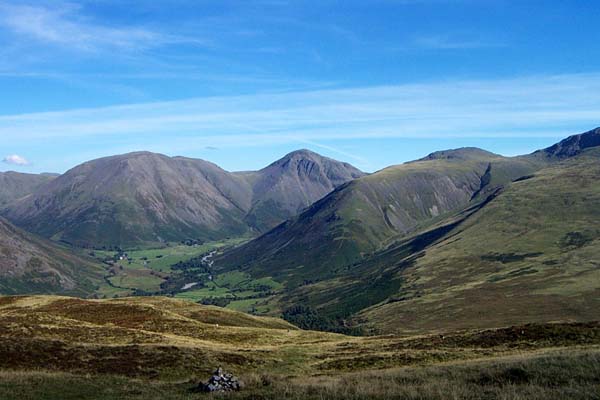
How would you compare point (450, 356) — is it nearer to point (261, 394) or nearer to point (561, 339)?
point (561, 339)

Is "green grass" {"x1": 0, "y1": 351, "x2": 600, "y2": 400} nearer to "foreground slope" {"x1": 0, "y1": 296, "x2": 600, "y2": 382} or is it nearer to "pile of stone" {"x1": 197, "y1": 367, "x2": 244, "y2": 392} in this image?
"pile of stone" {"x1": 197, "y1": 367, "x2": 244, "y2": 392}

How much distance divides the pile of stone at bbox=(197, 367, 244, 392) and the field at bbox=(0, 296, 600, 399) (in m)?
0.91

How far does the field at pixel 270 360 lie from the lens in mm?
28875

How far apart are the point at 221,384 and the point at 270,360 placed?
841 inches

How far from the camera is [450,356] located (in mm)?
49188

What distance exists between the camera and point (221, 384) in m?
32.1

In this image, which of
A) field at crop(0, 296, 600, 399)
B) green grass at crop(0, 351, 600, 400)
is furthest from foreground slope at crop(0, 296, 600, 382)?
green grass at crop(0, 351, 600, 400)

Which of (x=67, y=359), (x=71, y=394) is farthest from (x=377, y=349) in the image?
(x=71, y=394)

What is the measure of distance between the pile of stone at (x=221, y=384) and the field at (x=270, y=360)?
913mm

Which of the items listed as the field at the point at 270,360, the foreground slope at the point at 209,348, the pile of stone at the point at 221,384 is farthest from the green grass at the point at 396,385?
the foreground slope at the point at 209,348

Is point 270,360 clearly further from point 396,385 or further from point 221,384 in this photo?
point 396,385

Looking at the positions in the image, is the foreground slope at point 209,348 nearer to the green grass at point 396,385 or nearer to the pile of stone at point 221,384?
the green grass at point 396,385

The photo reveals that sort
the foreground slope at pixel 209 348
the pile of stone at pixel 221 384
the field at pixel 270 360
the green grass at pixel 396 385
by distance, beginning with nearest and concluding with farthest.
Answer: the green grass at pixel 396 385 < the field at pixel 270 360 < the pile of stone at pixel 221 384 < the foreground slope at pixel 209 348

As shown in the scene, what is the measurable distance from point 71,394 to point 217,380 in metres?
9.09
